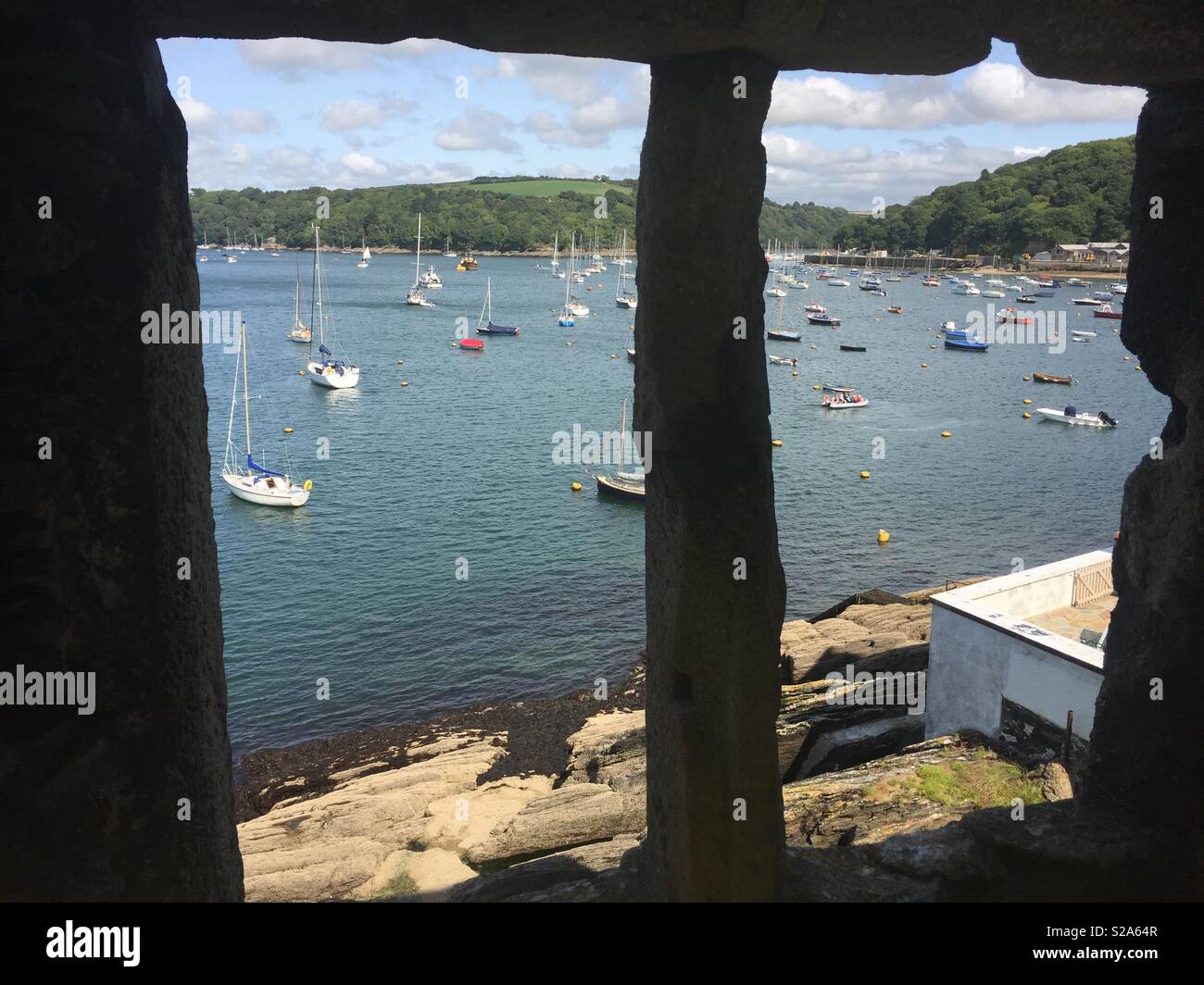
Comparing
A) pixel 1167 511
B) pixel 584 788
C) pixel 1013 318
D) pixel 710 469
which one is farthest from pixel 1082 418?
pixel 710 469

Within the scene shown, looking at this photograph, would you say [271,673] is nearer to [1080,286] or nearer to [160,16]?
[160,16]

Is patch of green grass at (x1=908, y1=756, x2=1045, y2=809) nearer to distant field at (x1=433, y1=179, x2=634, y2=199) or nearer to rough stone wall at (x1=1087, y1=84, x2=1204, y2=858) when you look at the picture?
rough stone wall at (x1=1087, y1=84, x2=1204, y2=858)

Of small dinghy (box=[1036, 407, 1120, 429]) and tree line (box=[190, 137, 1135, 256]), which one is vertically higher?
tree line (box=[190, 137, 1135, 256])

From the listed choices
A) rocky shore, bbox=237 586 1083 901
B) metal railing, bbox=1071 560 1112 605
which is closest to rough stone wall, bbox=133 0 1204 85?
rocky shore, bbox=237 586 1083 901

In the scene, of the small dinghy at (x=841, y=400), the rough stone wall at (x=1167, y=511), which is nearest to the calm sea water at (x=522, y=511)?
the small dinghy at (x=841, y=400)

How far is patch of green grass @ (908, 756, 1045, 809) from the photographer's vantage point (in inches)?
425

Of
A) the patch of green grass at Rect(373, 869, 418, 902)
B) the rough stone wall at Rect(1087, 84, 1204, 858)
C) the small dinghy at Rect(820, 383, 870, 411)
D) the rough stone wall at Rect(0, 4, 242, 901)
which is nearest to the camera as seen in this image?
the rough stone wall at Rect(0, 4, 242, 901)

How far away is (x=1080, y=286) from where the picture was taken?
133 m

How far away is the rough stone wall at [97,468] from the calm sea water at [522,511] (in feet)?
8.03

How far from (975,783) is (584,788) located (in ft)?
21.5

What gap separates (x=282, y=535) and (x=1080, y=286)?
417 ft

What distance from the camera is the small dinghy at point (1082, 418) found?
2019 inches

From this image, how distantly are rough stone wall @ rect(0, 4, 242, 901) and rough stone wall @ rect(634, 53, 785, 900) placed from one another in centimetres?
218

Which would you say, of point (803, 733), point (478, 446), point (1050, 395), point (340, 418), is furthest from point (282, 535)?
point (1050, 395)
